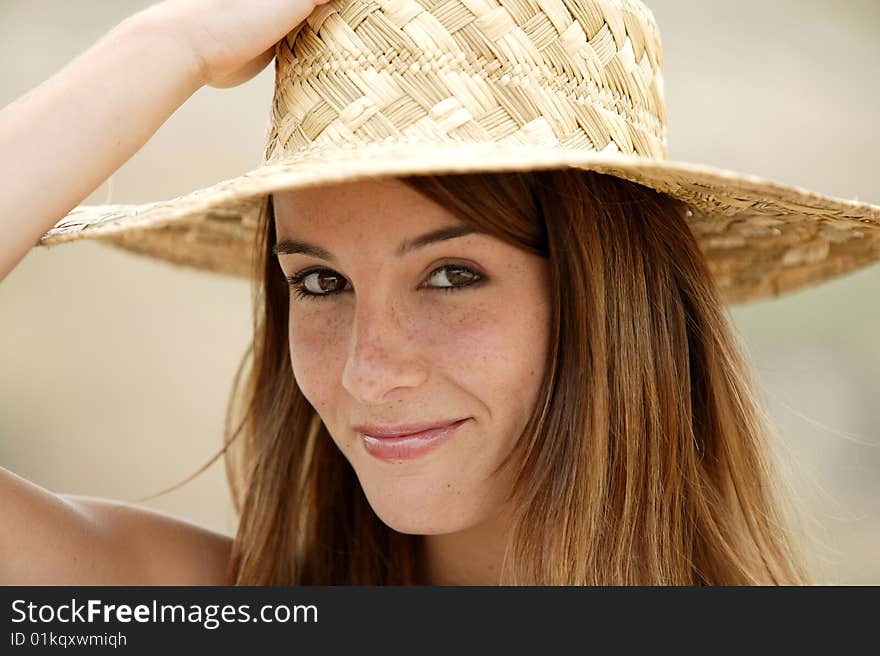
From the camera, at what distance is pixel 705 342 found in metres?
1.84

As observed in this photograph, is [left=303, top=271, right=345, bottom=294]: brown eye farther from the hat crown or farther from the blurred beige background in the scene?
the blurred beige background

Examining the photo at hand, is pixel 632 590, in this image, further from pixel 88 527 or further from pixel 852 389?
pixel 852 389

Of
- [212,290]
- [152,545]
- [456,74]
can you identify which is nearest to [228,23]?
[456,74]

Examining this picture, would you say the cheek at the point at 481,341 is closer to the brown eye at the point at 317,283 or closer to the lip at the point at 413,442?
the lip at the point at 413,442

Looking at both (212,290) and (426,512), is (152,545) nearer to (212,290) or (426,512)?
(426,512)

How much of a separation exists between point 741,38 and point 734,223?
5.14 meters

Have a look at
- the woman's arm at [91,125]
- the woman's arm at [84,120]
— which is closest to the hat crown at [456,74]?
the woman's arm at [91,125]

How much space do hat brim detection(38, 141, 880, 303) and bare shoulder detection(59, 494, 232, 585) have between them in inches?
21.7

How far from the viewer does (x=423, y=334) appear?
63.5 inches

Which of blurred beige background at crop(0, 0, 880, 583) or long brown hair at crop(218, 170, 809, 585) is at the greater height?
blurred beige background at crop(0, 0, 880, 583)

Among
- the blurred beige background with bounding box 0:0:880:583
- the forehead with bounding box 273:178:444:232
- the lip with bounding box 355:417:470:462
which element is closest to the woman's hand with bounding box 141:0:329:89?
the forehead with bounding box 273:178:444:232

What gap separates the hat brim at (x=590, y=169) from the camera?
1.33 meters

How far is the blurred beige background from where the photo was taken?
5.65 metres

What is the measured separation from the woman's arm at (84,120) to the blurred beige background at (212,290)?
13.4 ft
